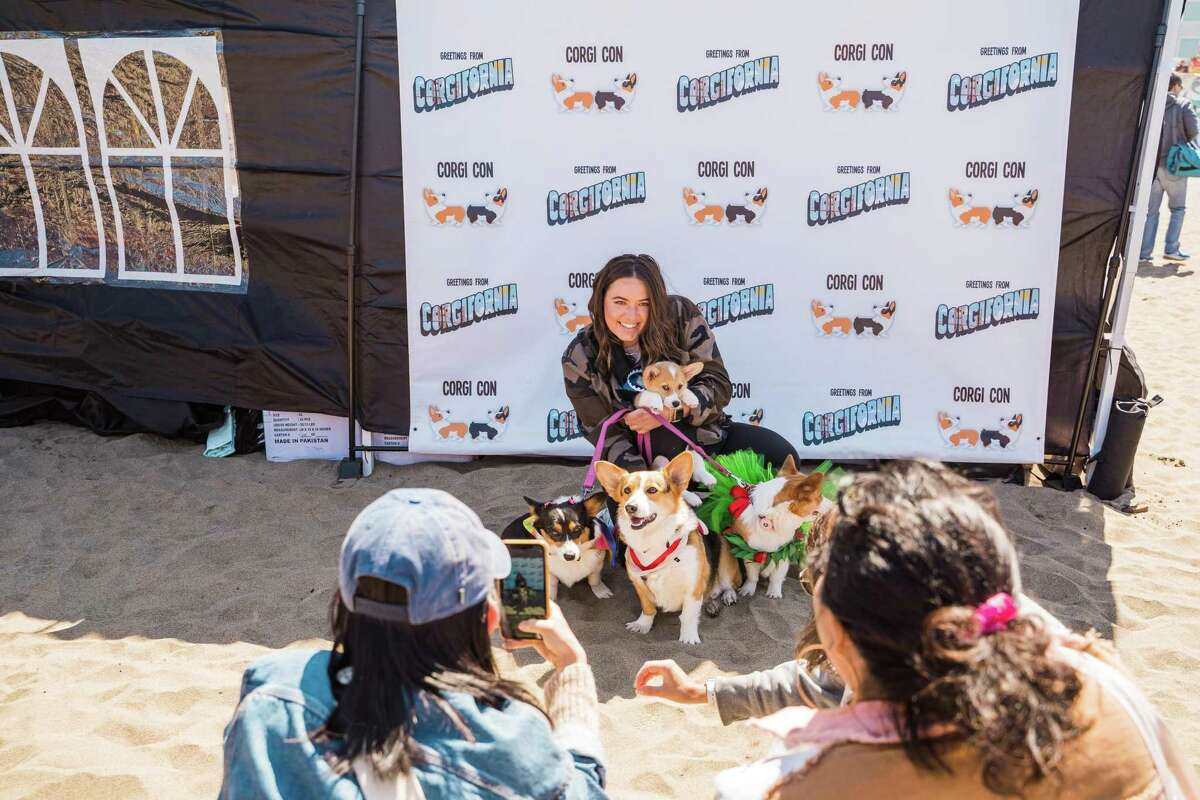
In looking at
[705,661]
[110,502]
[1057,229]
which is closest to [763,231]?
[1057,229]

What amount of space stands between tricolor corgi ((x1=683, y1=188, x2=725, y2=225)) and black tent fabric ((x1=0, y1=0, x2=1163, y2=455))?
1644mm

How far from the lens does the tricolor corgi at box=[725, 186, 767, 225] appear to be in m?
5.14

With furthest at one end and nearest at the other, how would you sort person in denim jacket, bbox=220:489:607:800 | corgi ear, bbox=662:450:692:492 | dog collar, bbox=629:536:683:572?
1. dog collar, bbox=629:536:683:572
2. corgi ear, bbox=662:450:692:492
3. person in denim jacket, bbox=220:489:607:800

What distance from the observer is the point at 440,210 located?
5.24m

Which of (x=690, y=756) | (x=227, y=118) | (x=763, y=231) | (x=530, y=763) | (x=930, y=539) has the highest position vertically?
(x=227, y=118)

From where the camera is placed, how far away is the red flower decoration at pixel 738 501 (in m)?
3.95

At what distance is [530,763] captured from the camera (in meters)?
1.58

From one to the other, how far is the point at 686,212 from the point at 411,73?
5.55 ft

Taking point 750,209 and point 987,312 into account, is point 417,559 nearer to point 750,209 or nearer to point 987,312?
point 750,209

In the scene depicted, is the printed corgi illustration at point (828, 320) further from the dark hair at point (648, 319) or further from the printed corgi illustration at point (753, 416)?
the dark hair at point (648, 319)

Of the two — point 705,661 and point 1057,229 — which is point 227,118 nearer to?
point 705,661

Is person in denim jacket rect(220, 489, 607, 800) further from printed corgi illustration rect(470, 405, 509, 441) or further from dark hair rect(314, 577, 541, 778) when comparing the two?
printed corgi illustration rect(470, 405, 509, 441)

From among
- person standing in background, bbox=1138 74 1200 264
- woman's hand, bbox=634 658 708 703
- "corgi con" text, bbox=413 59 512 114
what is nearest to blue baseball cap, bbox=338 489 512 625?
woman's hand, bbox=634 658 708 703

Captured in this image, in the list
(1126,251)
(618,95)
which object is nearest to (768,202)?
(618,95)
